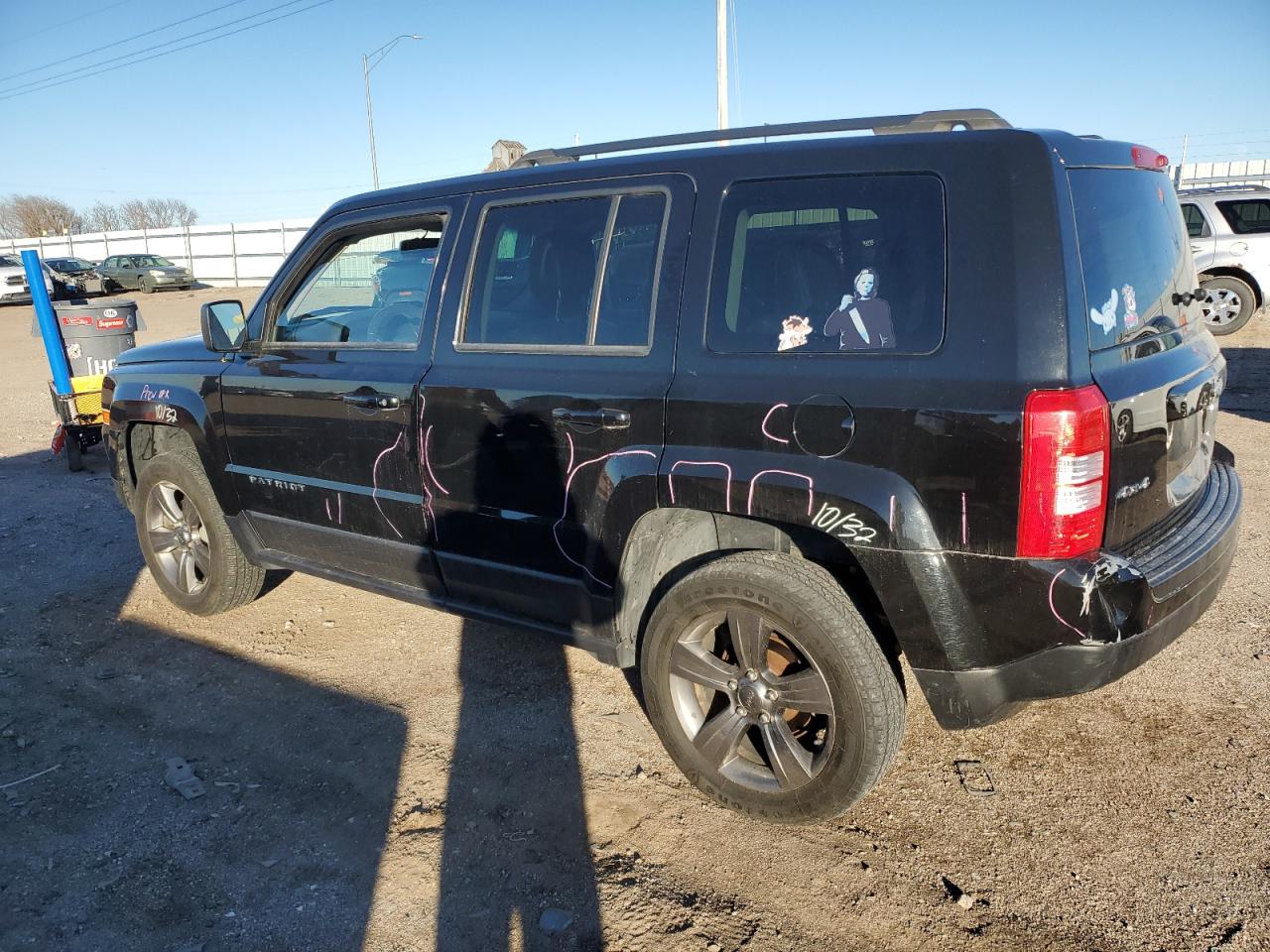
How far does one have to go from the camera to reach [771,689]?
9.23ft

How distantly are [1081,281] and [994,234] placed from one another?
0.25 meters

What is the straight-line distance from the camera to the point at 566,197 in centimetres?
319

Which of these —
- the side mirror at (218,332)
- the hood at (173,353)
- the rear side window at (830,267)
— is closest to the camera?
the rear side window at (830,267)

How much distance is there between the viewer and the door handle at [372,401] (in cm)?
350

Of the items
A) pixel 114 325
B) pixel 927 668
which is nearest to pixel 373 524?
pixel 927 668

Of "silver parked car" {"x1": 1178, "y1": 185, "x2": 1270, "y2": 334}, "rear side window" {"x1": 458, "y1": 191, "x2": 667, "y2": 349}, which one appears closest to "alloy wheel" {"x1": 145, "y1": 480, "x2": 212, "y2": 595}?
"rear side window" {"x1": 458, "y1": 191, "x2": 667, "y2": 349}

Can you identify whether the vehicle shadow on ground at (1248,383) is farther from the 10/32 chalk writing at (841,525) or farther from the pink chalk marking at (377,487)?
the pink chalk marking at (377,487)

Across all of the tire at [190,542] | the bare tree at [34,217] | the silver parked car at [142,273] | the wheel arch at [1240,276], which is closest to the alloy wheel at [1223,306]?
the wheel arch at [1240,276]

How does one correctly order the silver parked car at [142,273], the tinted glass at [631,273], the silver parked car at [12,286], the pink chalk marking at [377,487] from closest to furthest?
the tinted glass at [631,273], the pink chalk marking at [377,487], the silver parked car at [12,286], the silver parked car at [142,273]

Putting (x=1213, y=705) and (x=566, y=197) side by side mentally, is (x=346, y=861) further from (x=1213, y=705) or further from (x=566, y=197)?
(x=1213, y=705)

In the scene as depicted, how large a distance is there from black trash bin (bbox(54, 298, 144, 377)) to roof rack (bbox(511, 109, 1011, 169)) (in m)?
6.49

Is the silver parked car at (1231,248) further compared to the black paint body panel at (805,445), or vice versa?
the silver parked car at (1231,248)

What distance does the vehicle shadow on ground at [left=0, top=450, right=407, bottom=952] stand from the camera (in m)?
2.58

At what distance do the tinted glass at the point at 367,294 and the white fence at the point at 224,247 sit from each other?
31590 mm
